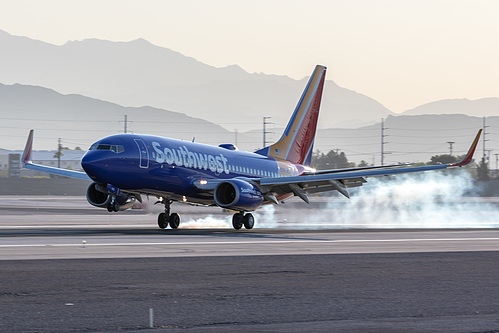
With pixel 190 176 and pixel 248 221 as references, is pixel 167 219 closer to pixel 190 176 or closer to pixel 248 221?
pixel 190 176

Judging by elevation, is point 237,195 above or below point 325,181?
below

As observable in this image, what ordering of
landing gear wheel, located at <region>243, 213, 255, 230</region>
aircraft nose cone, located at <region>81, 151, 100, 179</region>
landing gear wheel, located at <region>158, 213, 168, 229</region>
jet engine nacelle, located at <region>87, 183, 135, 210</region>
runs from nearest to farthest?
1. aircraft nose cone, located at <region>81, 151, 100, 179</region>
2. jet engine nacelle, located at <region>87, 183, 135, 210</region>
3. landing gear wheel, located at <region>158, 213, 168, 229</region>
4. landing gear wheel, located at <region>243, 213, 255, 230</region>

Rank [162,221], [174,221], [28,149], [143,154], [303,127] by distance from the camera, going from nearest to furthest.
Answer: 1. [143,154]
2. [162,221]
3. [174,221]
4. [28,149]
5. [303,127]

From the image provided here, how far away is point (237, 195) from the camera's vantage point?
127ft

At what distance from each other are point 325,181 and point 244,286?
23.9 meters

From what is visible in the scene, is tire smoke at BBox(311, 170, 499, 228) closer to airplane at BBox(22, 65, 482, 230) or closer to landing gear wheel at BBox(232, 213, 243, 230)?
airplane at BBox(22, 65, 482, 230)

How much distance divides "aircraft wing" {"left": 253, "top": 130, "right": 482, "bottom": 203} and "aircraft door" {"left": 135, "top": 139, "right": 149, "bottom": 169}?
629 cm

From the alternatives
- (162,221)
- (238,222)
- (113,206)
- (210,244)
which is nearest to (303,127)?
(238,222)

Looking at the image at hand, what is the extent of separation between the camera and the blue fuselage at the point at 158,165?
3631cm

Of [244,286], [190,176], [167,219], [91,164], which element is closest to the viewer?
[244,286]

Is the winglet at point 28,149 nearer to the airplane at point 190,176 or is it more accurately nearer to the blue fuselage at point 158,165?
the airplane at point 190,176

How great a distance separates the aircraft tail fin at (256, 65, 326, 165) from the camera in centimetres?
4981

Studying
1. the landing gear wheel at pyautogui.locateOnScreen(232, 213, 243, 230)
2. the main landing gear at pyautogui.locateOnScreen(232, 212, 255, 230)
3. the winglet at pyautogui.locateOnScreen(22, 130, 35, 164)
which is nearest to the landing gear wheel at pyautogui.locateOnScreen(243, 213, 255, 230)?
the main landing gear at pyautogui.locateOnScreen(232, 212, 255, 230)

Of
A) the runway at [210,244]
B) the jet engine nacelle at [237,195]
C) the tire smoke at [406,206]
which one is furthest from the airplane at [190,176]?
the tire smoke at [406,206]
